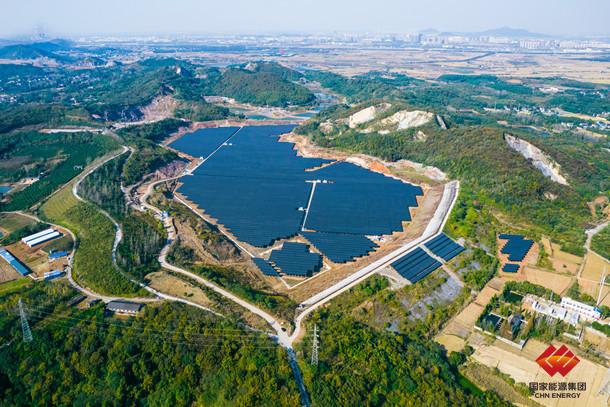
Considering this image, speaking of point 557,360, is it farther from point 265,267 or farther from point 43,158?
point 43,158

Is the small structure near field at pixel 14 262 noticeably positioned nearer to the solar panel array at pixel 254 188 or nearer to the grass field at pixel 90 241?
the grass field at pixel 90 241

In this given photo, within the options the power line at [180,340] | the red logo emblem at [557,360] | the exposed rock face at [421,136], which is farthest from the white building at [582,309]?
the exposed rock face at [421,136]

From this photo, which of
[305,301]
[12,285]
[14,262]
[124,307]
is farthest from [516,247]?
[14,262]

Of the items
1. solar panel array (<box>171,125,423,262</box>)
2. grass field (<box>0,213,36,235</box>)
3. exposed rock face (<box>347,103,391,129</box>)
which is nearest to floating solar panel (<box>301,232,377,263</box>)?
solar panel array (<box>171,125,423,262</box>)

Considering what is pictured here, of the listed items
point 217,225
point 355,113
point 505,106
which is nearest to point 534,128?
point 505,106

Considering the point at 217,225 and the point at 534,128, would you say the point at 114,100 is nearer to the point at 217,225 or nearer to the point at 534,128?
the point at 217,225

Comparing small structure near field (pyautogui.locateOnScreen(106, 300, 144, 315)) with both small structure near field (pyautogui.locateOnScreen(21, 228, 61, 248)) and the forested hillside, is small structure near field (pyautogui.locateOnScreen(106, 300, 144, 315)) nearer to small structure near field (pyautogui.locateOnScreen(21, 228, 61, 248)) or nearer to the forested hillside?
the forested hillside
